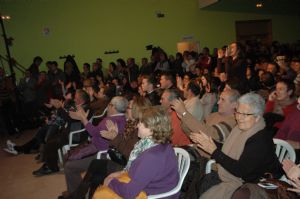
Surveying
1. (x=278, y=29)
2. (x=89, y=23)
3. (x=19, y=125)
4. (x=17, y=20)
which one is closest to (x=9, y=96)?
(x=19, y=125)

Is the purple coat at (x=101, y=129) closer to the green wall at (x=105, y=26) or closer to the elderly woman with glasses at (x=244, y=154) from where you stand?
the elderly woman with glasses at (x=244, y=154)

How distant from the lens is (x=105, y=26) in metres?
9.72

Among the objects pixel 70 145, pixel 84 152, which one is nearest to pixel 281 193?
pixel 84 152

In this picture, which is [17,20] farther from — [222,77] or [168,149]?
[168,149]

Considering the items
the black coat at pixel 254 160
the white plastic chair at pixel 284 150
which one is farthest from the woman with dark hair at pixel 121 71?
the black coat at pixel 254 160

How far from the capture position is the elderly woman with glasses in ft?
6.77

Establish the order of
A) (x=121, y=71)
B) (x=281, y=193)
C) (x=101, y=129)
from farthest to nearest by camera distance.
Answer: (x=121, y=71) → (x=101, y=129) → (x=281, y=193)

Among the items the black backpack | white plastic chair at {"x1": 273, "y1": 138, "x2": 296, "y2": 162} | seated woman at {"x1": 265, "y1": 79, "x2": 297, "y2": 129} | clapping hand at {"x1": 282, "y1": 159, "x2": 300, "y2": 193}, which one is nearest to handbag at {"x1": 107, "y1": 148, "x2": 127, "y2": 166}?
the black backpack

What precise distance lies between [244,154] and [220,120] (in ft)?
2.76

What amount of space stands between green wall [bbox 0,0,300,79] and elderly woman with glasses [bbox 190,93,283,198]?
7905mm

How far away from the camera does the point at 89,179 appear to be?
271cm

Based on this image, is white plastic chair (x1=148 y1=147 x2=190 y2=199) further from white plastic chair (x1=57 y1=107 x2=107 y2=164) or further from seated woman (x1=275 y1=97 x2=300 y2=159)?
white plastic chair (x1=57 y1=107 x2=107 y2=164)

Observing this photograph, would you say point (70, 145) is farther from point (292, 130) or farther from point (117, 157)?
point (292, 130)

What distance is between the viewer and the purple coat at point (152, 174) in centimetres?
202
